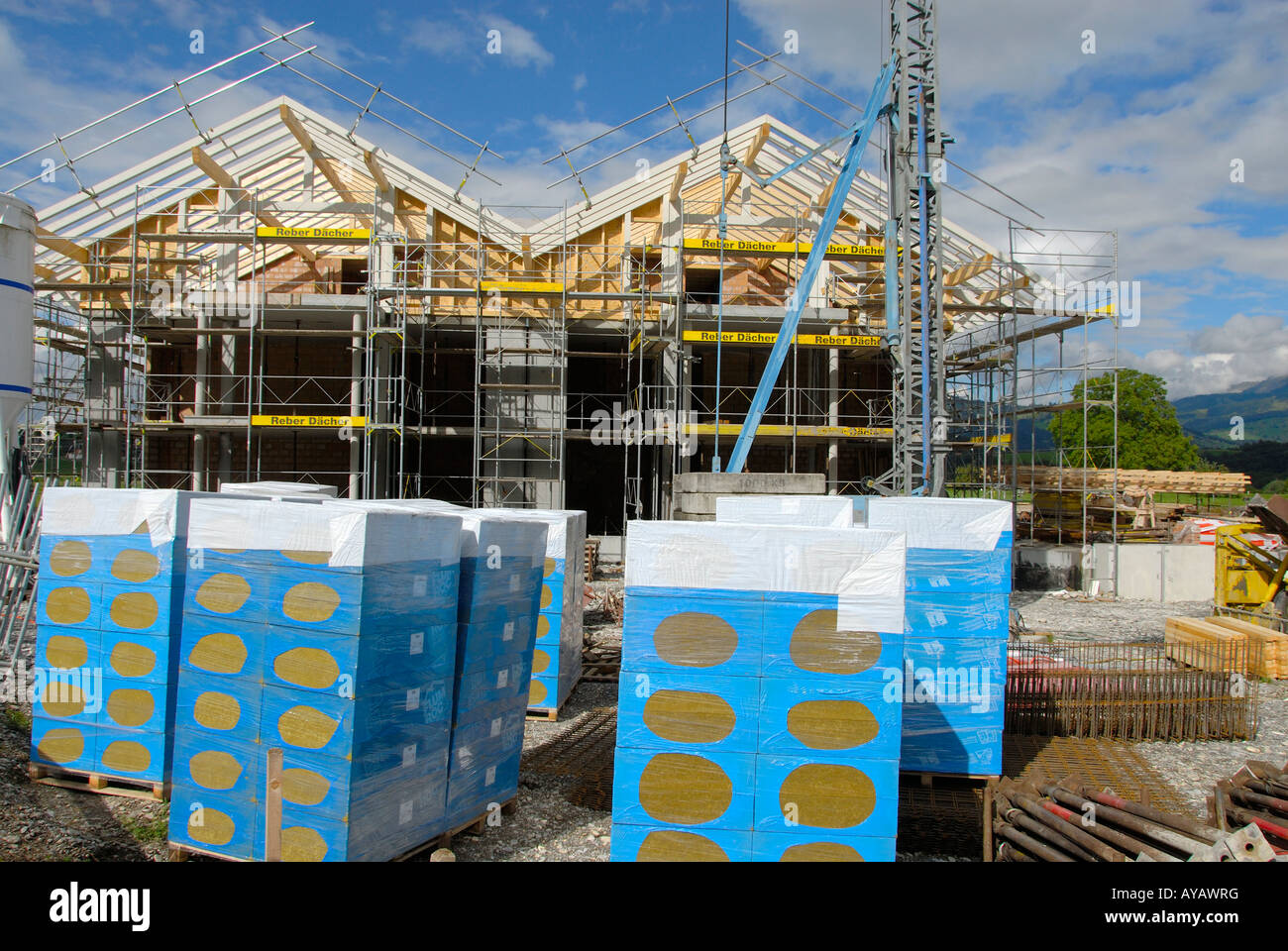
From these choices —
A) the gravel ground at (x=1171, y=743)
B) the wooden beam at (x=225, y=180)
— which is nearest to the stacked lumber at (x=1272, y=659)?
the gravel ground at (x=1171, y=743)

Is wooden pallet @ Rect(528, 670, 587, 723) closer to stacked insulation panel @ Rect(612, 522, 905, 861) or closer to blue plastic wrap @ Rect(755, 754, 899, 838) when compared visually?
stacked insulation panel @ Rect(612, 522, 905, 861)

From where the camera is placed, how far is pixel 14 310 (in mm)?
11656

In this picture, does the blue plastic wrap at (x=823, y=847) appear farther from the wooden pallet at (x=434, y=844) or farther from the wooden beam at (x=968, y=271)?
the wooden beam at (x=968, y=271)

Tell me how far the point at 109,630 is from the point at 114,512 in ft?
2.90

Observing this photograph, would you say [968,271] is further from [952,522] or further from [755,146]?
[952,522]

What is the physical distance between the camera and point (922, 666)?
6363 millimetres

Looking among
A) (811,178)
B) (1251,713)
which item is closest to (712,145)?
(811,178)

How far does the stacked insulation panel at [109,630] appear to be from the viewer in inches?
240

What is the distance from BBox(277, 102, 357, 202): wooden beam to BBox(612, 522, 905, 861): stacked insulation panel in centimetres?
1506

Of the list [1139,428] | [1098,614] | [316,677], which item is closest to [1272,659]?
[1098,614]

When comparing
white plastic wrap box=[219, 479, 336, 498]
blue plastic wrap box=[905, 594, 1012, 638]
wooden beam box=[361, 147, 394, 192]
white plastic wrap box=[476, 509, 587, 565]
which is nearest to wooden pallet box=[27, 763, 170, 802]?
white plastic wrap box=[219, 479, 336, 498]

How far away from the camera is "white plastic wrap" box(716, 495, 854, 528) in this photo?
7137 mm

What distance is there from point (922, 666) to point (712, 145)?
14.9 m

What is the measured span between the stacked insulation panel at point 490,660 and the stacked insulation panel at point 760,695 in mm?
1484
